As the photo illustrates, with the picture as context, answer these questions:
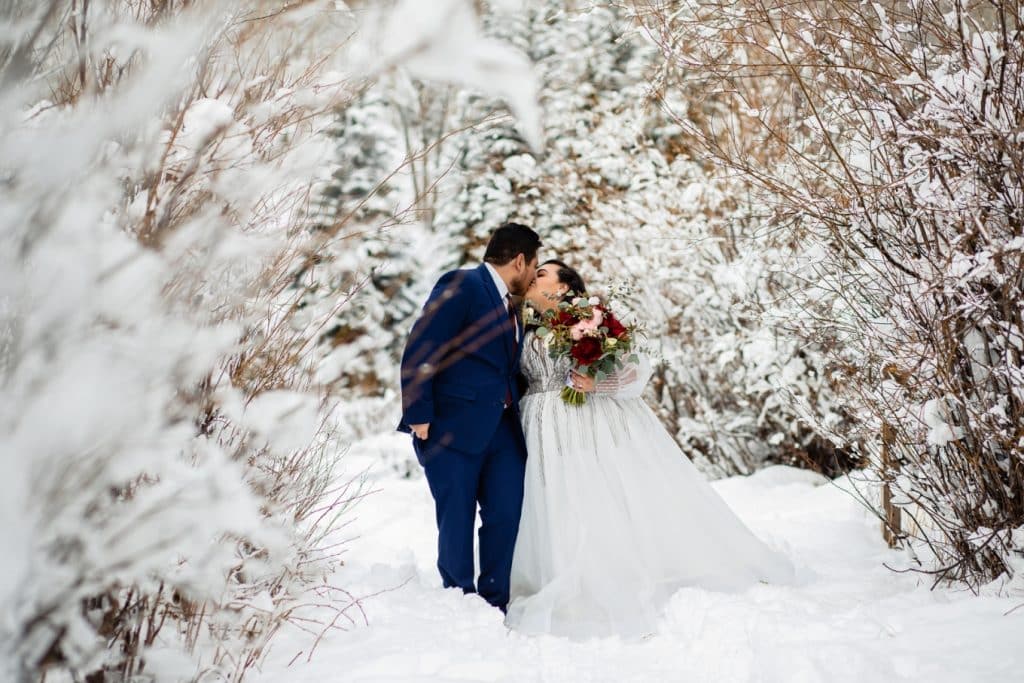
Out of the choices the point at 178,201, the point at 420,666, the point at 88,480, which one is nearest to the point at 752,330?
the point at 420,666

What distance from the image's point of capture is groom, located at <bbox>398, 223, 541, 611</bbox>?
13.2ft

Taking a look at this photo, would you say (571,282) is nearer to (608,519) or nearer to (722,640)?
(608,519)

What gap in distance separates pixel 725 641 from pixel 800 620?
44 cm

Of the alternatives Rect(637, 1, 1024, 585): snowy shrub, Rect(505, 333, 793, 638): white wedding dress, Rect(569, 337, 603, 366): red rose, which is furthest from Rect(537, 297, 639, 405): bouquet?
Rect(637, 1, 1024, 585): snowy shrub

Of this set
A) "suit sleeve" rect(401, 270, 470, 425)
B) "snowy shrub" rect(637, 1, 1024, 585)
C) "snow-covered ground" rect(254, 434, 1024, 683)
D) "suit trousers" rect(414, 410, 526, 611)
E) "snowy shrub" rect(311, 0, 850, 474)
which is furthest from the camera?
"snowy shrub" rect(311, 0, 850, 474)

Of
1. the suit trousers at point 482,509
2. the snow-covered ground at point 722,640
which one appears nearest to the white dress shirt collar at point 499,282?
the suit trousers at point 482,509

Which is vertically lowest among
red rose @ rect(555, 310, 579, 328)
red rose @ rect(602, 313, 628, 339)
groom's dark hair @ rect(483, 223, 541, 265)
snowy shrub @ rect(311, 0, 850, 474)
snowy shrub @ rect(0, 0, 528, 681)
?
snowy shrub @ rect(311, 0, 850, 474)

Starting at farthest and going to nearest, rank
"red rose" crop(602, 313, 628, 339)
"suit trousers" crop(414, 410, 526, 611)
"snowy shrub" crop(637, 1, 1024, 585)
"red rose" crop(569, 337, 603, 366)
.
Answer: "red rose" crop(602, 313, 628, 339) < "red rose" crop(569, 337, 603, 366) < "suit trousers" crop(414, 410, 526, 611) < "snowy shrub" crop(637, 1, 1024, 585)

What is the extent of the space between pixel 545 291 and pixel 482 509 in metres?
1.24

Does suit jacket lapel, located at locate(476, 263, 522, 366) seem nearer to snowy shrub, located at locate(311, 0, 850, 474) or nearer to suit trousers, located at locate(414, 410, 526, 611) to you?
suit trousers, located at locate(414, 410, 526, 611)

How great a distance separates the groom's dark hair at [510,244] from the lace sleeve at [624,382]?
796mm

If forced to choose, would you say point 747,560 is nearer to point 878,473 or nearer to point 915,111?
point 878,473

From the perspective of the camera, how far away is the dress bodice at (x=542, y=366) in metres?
4.53

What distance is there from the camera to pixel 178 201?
203 centimetres
